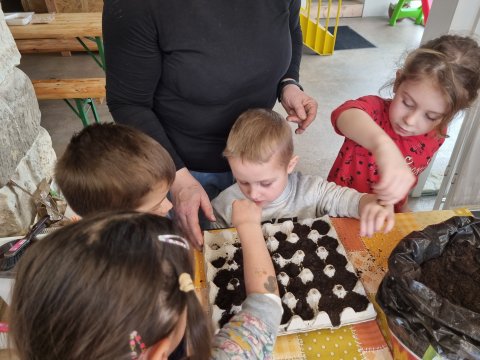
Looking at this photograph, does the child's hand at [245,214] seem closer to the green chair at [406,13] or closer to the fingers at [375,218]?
the fingers at [375,218]

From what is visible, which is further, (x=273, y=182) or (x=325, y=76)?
(x=325, y=76)

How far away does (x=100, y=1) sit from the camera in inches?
170

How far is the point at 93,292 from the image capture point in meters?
0.50

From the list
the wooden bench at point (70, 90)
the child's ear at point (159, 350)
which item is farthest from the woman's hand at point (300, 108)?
the wooden bench at point (70, 90)

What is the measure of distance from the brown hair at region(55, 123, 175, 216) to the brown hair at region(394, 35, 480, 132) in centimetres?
81

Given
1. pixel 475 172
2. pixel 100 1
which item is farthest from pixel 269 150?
pixel 100 1

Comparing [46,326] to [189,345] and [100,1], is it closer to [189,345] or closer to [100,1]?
[189,345]

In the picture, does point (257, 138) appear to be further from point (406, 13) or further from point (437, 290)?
point (406, 13)

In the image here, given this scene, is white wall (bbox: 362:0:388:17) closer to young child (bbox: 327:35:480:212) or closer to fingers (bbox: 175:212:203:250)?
young child (bbox: 327:35:480:212)

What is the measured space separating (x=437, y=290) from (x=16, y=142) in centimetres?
179

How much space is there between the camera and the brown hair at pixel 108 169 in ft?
2.84

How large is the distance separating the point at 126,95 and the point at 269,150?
42 centimetres

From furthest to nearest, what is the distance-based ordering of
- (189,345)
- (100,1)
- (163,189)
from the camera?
1. (100,1)
2. (163,189)
3. (189,345)

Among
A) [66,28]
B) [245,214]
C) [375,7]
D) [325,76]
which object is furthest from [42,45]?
[375,7]
